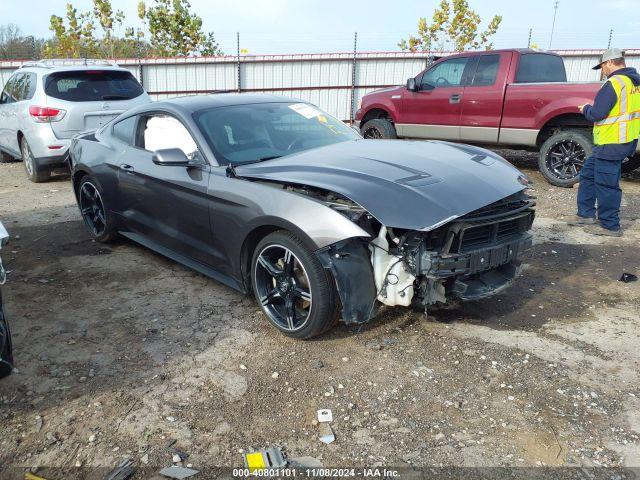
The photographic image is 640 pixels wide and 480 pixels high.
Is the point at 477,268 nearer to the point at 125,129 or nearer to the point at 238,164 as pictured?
the point at 238,164

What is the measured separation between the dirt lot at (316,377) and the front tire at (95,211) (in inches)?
27.7

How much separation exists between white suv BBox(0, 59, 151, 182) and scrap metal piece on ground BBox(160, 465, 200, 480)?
6.55m

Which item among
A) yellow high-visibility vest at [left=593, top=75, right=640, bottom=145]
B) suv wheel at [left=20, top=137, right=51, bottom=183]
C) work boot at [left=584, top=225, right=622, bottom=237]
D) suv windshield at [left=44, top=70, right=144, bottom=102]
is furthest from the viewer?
suv wheel at [left=20, top=137, right=51, bottom=183]

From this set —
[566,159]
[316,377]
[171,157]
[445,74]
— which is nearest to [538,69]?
[445,74]

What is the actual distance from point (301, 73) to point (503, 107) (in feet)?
28.3

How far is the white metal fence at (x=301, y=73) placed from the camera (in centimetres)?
A: 1512

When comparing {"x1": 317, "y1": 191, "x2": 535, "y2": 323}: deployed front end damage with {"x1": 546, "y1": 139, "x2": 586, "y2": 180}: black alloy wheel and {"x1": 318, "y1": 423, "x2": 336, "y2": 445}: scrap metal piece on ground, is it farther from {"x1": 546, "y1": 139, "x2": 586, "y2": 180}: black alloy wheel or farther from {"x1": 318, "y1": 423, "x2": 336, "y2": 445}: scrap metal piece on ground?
{"x1": 546, "y1": 139, "x2": 586, "y2": 180}: black alloy wheel

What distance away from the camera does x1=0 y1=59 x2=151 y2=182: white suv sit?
7902mm

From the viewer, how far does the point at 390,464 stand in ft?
8.07

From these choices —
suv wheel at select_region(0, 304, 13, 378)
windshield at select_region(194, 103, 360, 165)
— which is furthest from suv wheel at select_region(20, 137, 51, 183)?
suv wheel at select_region(0, 304, 13, 378)

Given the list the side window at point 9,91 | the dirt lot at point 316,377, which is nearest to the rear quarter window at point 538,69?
the dirt lot at point 316,377

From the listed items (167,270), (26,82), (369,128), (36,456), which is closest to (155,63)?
(26,82)

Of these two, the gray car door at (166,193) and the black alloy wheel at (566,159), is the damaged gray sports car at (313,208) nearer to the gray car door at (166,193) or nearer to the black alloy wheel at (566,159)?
the gray car door at (166,193)

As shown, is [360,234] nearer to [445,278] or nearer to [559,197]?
[445,278]
